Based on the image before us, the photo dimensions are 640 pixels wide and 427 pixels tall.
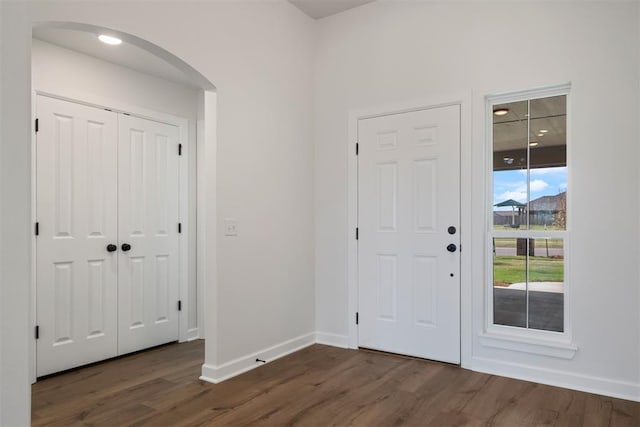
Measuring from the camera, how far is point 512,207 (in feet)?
10.4

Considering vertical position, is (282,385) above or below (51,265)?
below

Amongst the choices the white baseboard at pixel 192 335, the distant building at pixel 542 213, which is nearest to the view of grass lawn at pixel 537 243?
the distant building at pixel 542 213

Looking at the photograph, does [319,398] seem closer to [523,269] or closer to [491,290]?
[491,290]

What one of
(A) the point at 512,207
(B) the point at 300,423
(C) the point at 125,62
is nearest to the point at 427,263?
(A) the point at 512,207

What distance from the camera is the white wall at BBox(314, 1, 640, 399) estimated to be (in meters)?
2.70

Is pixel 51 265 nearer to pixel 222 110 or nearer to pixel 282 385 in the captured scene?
pixel 222 110

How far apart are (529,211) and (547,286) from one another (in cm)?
55

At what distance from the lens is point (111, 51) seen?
3459mm

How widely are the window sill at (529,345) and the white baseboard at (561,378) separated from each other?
11 cm

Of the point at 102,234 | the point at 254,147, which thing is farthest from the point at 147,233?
the point at 254,147

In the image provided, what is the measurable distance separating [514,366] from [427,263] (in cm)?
95

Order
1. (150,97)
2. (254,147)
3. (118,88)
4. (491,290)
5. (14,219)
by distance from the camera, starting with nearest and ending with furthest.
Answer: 1. (14,219)
2. (491,290)
3. (254,147)
4. (118,88)
5. (150,97)

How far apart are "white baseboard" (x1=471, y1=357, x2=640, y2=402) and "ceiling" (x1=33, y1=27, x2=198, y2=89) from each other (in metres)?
3.38

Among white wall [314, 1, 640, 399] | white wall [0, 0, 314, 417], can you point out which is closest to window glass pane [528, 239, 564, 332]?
white wall [314, 1, 640, 399]
